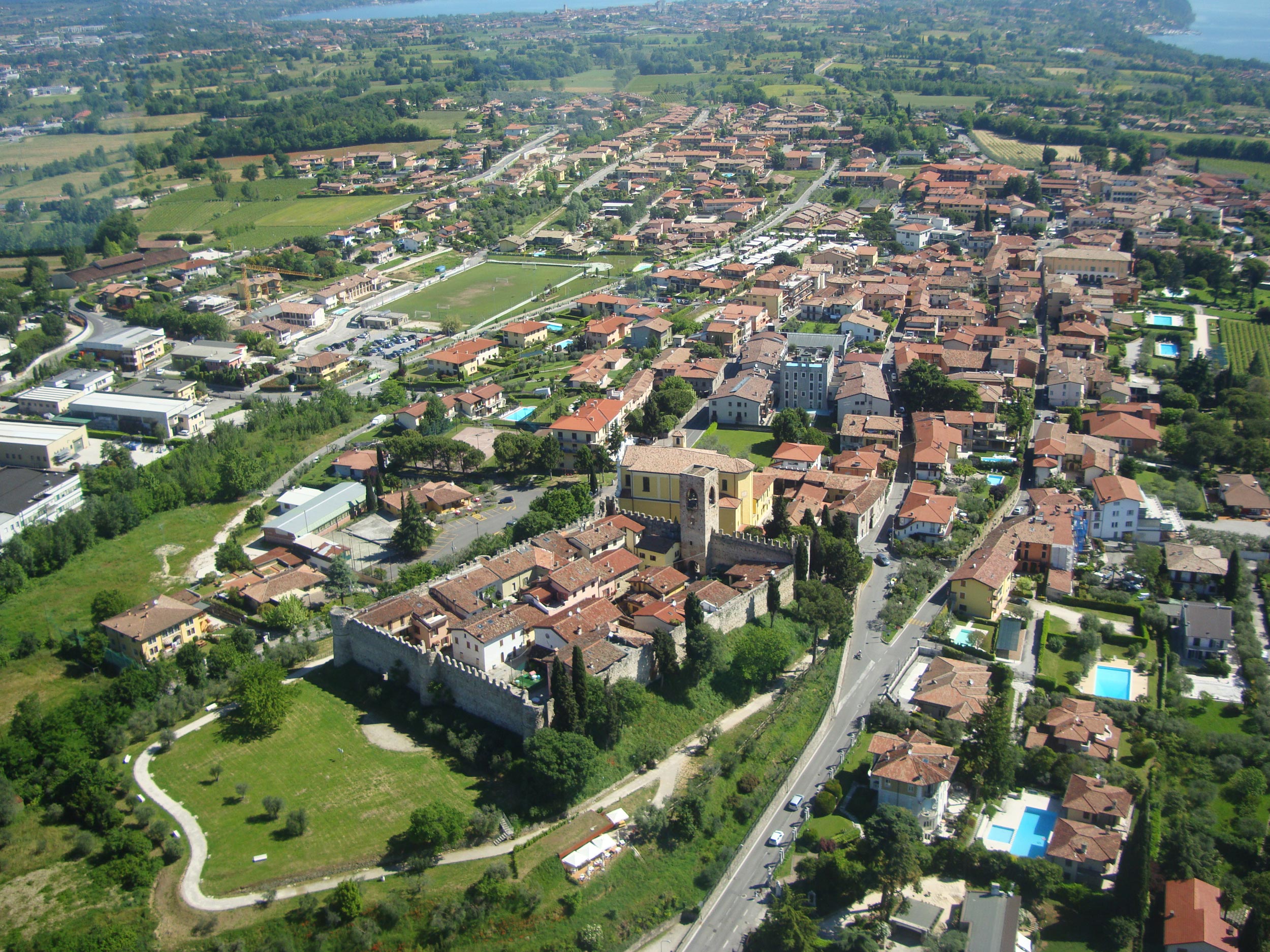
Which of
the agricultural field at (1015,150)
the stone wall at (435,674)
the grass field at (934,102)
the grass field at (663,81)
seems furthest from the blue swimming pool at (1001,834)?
the grass field at (663,81)

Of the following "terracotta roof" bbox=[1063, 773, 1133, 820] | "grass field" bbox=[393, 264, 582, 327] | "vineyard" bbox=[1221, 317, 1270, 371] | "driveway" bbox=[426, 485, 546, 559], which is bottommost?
"terracotta roof" bbox=[1063, 773, 1133, 820]

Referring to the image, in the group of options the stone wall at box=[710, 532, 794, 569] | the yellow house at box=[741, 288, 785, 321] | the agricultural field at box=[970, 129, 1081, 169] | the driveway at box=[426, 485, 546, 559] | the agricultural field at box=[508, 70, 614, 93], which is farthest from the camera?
the agricultural field at box=[508, 70, 614, 93]

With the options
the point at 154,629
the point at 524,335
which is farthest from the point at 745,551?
the point at 524,335

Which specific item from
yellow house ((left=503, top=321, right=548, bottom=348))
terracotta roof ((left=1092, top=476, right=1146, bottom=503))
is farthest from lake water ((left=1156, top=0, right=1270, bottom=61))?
terracotta roof ((left=1092, top=476, right=1146, bottom=503))

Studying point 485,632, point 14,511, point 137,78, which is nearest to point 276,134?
point 137,78

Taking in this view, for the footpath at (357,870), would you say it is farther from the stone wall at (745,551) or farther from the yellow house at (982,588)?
the yellow house at (982,588)

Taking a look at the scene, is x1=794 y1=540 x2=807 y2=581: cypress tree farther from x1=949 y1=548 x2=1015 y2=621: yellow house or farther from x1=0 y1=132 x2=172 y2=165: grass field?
x1=0 y1=132 x2=172 y2=165: grass field

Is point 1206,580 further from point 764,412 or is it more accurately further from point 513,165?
point 513,165

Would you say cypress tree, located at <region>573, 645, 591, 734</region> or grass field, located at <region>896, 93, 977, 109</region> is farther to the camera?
grass field, located at <region>896, 93, 977, 109</region>
